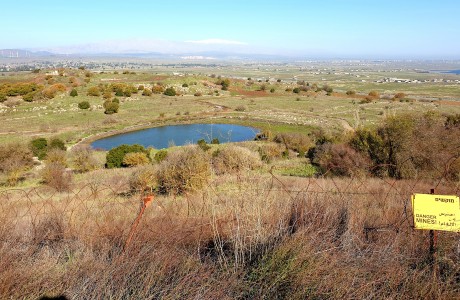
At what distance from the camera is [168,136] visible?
3375cm

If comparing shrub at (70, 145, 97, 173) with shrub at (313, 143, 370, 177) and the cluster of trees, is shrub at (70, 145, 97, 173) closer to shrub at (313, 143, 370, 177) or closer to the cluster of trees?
shrub at (313, 143, 370, 177)

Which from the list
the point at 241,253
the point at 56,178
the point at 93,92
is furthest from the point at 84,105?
the point at 241,253

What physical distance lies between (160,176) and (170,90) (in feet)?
139

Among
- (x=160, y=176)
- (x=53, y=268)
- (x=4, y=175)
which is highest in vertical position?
(x=53, y=268)

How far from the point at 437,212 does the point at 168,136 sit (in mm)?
30945

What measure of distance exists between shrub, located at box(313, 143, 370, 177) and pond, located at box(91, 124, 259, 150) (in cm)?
1142

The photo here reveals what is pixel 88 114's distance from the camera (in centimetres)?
4053

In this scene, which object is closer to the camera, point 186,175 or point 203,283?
point 203,283

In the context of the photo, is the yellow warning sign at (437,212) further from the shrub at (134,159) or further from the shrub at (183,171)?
the shrub at (134,159)

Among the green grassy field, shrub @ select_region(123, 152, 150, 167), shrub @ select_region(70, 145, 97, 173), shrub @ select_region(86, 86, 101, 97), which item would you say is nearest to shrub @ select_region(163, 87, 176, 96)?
the green grassy field

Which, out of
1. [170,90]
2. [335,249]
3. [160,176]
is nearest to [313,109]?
[170,90]

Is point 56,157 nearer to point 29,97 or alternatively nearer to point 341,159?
point 341,159

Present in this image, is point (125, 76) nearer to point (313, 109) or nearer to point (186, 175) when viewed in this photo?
point (313, 109)

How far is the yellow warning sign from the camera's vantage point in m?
3.88
